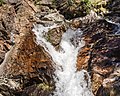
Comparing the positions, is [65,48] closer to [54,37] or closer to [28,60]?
[54,37]

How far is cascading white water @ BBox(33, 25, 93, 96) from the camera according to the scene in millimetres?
15742

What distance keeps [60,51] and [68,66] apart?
2.33 meters

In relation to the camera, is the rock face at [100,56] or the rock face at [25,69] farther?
the rock face at [25,69]

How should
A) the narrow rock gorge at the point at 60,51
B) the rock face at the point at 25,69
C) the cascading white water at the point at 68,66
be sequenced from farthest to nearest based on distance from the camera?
the rock face at the point at 25,69 → the cascading white water at the point at 68,66 → the narrow rock gorge at the point at 60,51

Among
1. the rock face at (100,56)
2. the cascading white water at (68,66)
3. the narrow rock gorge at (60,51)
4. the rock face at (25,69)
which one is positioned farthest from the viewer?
the rock face at (25,69)

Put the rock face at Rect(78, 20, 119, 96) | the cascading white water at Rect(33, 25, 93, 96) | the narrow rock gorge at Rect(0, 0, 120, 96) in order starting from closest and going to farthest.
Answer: the rock face at Rect(78, 20, 119, 96)
the narrow rock gorge at Rect(0, 0, 120, 96)
the cascading white water at Rect(33, 25, 93, 96)

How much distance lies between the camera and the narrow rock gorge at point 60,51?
15.6m

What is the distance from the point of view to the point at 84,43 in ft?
64.2

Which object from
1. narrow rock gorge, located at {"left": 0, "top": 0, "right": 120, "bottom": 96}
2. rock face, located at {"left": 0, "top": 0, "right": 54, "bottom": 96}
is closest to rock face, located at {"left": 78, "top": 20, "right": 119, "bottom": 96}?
narrow rock gorge, located at {"left": 0, "top": 0, "right": 120, "bottom": 96}

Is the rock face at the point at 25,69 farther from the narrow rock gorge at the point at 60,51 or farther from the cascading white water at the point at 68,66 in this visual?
the cascading white water at the point at 68,66

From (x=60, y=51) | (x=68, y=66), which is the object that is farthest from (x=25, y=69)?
(x=60, y=51)

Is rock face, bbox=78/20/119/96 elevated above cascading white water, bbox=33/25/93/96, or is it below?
above

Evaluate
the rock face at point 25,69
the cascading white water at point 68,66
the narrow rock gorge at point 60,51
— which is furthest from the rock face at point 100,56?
the rock face at point 25,69

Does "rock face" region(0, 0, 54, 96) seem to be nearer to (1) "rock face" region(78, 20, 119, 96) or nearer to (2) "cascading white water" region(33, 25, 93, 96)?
(2) "cascading white water" region(33, 25, 93, 96)
